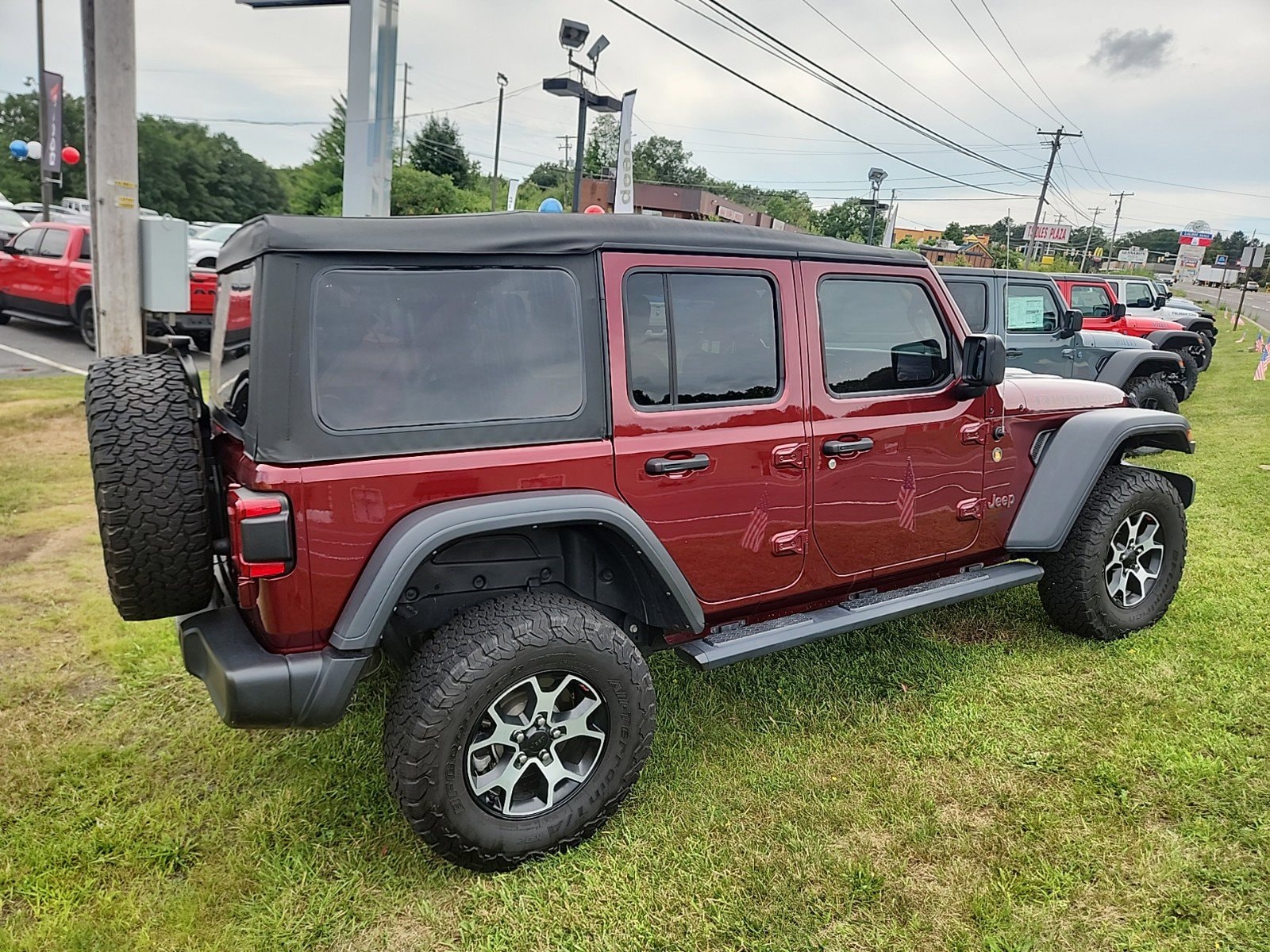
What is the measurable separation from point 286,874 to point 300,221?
5.91 ft

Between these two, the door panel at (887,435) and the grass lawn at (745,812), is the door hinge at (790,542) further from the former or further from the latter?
the grass lawn at (745,812)

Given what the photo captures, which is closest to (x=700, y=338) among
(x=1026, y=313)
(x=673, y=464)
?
(x=673, y=464)

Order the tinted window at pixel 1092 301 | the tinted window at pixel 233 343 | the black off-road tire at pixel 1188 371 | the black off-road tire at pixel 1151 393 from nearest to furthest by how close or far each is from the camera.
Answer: the tinted window at pixel 233 343 → the black off-road tire at pixel 1151 393 → the black off-road tire at pixel 1188 371 → the tinted window at pixel 1092 301

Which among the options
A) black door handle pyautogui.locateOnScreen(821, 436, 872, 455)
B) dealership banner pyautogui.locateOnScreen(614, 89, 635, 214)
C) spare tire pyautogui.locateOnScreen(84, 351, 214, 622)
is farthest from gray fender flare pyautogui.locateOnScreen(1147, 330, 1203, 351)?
spare tire pyautogui.locateOnScreen(84, 351, 214, 622)

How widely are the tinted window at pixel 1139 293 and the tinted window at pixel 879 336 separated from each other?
14.3 metres

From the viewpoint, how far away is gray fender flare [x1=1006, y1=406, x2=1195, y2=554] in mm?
3697

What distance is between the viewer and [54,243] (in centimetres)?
1151

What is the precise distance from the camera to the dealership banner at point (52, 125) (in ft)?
60.7

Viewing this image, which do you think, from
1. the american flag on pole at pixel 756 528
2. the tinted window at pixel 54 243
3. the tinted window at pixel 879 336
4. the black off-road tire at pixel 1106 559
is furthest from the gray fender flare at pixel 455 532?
the tinted window at pixel 54 243

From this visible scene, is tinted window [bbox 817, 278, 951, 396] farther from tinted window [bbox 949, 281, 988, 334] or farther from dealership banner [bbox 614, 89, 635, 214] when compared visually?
dealership banner [bbox 614, 89, 635, 214]

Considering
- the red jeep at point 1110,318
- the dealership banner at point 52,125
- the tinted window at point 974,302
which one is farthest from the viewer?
the dealership banner at point 52,125

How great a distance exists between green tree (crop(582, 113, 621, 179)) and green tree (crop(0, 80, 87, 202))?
27.8 meters

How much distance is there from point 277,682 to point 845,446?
198cm

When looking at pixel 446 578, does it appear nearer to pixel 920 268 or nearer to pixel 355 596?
pixel 355 596
